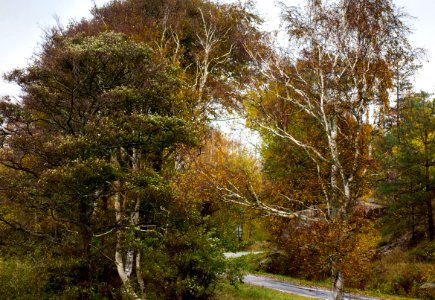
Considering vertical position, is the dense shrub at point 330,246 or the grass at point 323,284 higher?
the dense shrub at point 330,246

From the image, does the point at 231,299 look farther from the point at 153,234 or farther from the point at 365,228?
the point at 365,228

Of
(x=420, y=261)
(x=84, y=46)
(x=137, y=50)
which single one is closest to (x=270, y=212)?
(x=137, y=50)

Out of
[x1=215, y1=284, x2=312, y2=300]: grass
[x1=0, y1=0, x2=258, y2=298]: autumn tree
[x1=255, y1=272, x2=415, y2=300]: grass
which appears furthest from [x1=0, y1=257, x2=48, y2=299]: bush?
[x1=255, y1=272, x2=415, y2=300]: grass

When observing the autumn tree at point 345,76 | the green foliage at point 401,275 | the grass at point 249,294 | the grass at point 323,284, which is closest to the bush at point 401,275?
the green foliage at point 401,275

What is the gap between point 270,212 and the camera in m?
12.4

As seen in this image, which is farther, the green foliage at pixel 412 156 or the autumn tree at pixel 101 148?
the green foliage at pixel 412 156

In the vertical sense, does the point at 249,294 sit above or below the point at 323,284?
above

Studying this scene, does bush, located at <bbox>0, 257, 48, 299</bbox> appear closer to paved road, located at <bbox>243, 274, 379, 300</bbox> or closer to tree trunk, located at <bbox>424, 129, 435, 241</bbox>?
paved road, located at <bbox>243, 274, 379, 300</bbox>

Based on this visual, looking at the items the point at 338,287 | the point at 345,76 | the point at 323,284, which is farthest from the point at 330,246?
the point at 323,284

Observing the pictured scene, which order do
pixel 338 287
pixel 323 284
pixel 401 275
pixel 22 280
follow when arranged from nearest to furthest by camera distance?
1. pixel 22 280
2. pixel 338 287
3. pixel 401 275
4. pixel 323 284

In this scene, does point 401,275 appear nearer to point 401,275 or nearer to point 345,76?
point 401,275

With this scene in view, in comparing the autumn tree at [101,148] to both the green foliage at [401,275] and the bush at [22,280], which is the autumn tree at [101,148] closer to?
the bush at [22,280]

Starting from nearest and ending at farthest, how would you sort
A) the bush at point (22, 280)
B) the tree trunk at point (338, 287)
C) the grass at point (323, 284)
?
the bush at point (22, 280) < the tree trunk at point (338, 287) < the grass at point (323, 284)

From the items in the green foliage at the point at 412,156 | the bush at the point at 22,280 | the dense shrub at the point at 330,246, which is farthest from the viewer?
the green foliage at the point at 412,156
